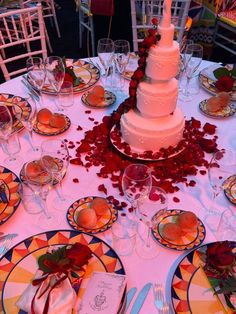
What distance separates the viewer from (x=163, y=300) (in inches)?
38.6

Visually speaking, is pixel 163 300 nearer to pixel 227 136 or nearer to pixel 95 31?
pixel 227 136

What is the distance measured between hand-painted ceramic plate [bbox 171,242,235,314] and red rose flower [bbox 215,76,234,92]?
3.22 feet

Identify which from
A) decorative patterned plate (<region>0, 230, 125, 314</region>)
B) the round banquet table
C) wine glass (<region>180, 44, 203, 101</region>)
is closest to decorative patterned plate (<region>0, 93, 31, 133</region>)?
the round banquet table

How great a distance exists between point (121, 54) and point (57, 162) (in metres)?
0.77

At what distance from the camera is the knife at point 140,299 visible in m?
0.96

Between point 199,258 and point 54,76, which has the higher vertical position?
point 54,76

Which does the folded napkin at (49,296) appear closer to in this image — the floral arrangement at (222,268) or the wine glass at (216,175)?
the floral arrangement at (222,268)

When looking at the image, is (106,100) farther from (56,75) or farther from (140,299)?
(140,299)

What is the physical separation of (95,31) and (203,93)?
183cm

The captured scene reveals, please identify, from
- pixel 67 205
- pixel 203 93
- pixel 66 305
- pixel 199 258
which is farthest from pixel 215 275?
pixel 203 93

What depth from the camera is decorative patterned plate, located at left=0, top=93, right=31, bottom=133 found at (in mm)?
1577

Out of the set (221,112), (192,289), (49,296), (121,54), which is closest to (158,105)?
(221,112)

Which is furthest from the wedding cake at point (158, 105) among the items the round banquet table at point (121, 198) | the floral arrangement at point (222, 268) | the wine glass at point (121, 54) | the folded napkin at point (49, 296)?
the folded napkin at point (49, 296)

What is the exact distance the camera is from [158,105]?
4.45 ft
